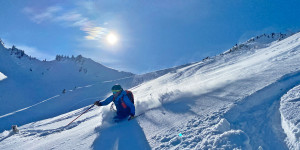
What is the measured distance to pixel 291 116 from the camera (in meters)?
3.47

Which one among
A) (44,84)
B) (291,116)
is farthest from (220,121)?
(44,84)

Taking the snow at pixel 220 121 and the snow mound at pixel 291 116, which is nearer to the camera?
the snow mound at pixel 291 116

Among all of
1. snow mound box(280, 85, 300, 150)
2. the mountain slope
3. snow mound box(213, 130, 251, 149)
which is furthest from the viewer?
the mountain slope

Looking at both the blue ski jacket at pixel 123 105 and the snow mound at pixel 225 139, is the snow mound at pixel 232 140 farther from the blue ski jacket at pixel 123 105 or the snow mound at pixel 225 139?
the blue ski jacket at pixel 123 105

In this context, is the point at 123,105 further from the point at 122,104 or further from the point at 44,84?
the point at 44,84

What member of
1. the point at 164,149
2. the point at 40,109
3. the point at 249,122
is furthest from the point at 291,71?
the point at 40,109

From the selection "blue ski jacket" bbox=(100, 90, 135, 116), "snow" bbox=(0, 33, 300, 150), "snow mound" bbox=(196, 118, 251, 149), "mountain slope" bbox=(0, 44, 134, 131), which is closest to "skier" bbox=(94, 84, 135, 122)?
"blue ski jacket" bbox=(100, 90, 135, 116)

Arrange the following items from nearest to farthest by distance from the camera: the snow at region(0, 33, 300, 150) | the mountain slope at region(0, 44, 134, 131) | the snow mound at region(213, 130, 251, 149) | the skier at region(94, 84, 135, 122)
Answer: the snow mound at region(213, 130, 251, 149) → the snow at region(0, 33, 300, 150) → the skier at region(94, 84, 135, 122) → the mountain slope at region(0, 44, 134, 131)

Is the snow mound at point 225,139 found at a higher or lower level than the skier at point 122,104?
lower

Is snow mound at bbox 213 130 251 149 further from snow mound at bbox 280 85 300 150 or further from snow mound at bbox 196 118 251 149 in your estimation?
snow mound at bbox 280 85 300 150

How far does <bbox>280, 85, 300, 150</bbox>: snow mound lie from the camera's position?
301cm

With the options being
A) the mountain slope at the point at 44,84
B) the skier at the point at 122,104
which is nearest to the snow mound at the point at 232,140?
the skier at the point at 122,104

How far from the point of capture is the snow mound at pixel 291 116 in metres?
3.01

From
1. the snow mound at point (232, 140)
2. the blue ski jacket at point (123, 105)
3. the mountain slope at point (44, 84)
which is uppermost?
Result: the mountain slope at point (44, 84)
